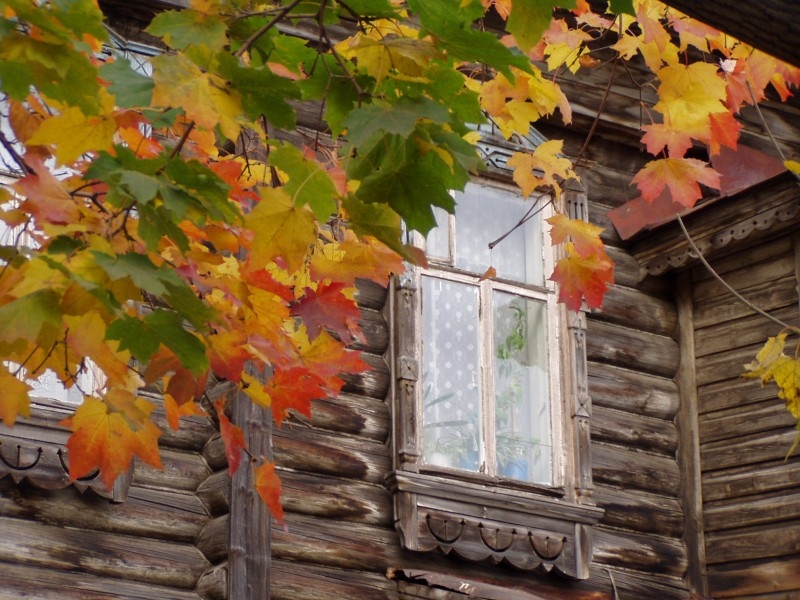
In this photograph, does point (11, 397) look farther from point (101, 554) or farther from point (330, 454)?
point (330, 454)

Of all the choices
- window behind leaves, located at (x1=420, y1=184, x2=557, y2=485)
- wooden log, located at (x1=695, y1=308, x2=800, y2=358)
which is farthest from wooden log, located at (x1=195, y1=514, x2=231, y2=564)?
wooden log, located at (x1=695, y1=308, x2=800, y2=358)

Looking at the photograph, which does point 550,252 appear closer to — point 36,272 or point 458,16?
point 458,16

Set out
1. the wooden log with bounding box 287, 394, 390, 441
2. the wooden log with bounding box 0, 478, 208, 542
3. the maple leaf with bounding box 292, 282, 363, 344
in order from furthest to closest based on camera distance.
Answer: the wooden log with bounding box 287, 394, 390, 441
the wooden log with bounding box 0, 478, 208, 542
the maple leaf with bounding box 292, 282, 363, 344

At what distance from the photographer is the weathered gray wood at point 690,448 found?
7723 millimetres

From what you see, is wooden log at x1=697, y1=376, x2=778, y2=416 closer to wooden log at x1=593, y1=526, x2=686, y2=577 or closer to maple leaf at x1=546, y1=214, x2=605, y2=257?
wooden log at x1=593, y1=526, x2=686, y2=577

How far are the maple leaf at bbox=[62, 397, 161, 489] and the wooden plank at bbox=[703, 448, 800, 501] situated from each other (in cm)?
447

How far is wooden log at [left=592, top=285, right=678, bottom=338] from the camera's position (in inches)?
311

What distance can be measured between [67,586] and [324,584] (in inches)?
47.6

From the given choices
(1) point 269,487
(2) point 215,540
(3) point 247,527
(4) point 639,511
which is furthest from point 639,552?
(1) point 269,487

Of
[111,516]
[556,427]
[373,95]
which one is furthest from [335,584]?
[373,95]

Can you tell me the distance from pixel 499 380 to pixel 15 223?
414 cm

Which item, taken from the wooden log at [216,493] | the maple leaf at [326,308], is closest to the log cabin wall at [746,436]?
the wooden log at [216,493]

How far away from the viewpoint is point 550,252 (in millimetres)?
7797

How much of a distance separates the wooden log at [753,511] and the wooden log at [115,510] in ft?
9.91
